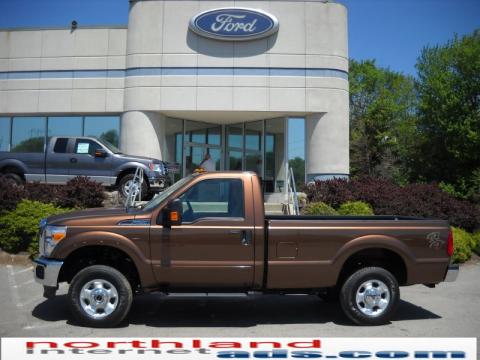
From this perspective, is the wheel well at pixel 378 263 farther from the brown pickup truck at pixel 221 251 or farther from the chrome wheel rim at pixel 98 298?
the chrome wheel rim at pixel 98 298

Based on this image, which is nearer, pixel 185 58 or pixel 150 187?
pixel 150 187

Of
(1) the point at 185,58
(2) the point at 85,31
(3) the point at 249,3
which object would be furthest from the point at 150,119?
(3) the point at 249,3

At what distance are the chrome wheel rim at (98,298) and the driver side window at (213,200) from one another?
1311 millimetres

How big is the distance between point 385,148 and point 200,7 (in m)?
17.4

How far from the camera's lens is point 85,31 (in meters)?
19.4

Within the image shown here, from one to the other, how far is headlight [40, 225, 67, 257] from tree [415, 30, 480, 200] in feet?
57.8

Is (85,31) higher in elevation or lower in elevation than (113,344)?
→ higher

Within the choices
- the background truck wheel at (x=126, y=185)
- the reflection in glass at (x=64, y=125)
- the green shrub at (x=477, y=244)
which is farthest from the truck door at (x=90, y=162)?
the green shrub at (x=477, y=244)

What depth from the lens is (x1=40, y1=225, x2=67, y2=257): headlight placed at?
6.07m

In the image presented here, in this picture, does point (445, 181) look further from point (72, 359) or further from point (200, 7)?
point (72, 359)

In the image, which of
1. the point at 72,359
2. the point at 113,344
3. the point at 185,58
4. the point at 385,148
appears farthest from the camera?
the point at 385,148

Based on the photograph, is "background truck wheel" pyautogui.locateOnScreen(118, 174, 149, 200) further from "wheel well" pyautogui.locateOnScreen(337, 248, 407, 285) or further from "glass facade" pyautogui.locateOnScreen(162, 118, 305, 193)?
"wheel well" pyautogui.locateOnScreen(337, 248, 407, 285)

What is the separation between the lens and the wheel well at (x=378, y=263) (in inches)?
256

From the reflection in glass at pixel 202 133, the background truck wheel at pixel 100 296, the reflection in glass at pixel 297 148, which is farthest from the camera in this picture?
the reflection in glass at pixel 202 133
